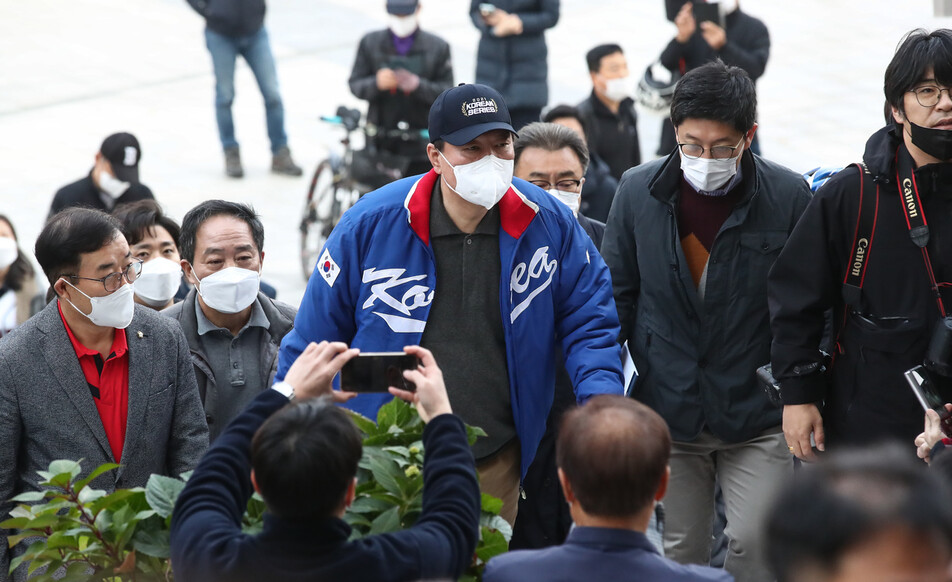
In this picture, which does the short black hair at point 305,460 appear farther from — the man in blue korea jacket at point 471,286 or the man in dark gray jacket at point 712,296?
the man in dark gray jacket at point 712,296

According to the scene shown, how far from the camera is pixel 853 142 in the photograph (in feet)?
37.8

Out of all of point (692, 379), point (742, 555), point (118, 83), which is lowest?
point (742, 555)

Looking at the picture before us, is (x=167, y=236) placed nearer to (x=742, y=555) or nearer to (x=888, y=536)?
(x=742, y=555)

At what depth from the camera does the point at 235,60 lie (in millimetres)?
10773

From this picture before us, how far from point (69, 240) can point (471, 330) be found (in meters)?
1.35

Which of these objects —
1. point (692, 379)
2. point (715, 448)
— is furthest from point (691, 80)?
point (715, 448)

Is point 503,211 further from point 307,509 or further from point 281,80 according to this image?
point 281,80

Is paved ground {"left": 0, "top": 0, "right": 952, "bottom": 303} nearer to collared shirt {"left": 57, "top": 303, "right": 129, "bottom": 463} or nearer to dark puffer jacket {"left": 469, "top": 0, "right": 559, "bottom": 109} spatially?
dark puffer jacket {"left": 469, "top": 0, "right": 559, "bottom": 109}

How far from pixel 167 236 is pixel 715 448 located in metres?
2.56

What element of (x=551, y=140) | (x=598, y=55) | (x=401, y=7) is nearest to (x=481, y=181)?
(x=551, y=140)

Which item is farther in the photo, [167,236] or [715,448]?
[167,236]

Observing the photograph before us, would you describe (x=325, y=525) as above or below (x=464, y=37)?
below

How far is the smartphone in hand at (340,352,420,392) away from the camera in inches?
121

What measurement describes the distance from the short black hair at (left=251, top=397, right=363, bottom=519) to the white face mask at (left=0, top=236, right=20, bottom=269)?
408cm
